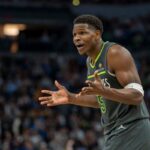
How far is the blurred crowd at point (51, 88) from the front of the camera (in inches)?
522

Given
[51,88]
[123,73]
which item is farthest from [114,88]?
[51,88]

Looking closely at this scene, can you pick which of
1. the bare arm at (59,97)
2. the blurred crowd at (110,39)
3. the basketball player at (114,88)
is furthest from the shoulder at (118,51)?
the blurred crowd at (110,39)

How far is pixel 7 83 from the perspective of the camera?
17.0 m

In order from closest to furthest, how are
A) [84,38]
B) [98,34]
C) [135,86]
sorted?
[135,86], [84,38], [98,34]

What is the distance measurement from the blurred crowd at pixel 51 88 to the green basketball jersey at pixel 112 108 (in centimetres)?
388

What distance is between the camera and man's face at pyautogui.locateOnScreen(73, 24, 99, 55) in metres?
5.43

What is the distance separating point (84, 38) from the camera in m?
5.43

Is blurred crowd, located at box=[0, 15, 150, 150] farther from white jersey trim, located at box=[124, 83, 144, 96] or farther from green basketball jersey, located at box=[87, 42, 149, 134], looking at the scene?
white jersey trim, located at box=[124, 83, 144, 96]

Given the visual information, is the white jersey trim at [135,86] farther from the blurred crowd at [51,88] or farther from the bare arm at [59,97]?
the blurred crowd at [51,88]

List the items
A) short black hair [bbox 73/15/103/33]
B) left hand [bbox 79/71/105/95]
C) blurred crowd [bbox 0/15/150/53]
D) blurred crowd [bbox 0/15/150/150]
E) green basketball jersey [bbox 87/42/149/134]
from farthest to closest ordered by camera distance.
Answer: blurred crowd [bbox 0/15/150/53] < blurred crowd [bbox 0/15/150/150] < short black hair [bbox 73/15/103/33] < green basketball jersey [bbox 87/42/149/134] < left hand [bbox 79/71/105/95]

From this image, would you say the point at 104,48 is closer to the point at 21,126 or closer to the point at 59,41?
the point at 21,126

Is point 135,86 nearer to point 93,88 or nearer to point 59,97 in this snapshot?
point 93,88

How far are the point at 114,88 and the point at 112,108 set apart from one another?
0.25 metres

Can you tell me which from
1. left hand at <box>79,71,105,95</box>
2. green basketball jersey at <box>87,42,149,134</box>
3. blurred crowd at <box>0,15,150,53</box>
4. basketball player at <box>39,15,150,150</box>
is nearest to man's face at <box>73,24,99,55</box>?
basketball player at <box>39,15,150,150</box>
